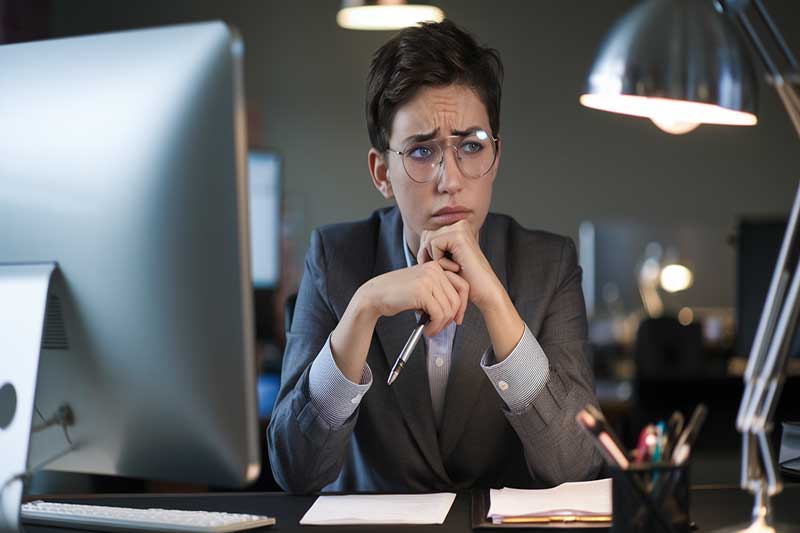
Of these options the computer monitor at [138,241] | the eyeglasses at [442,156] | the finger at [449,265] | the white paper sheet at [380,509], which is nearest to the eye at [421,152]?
the eyeglasses at [442,156]

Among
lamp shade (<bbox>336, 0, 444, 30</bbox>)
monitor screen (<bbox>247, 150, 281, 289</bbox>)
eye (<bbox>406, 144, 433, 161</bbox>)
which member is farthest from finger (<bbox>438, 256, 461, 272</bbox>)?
monitor screen (<bbox>247, 150, 281, 289</bbox>)

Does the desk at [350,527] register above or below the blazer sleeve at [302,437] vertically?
below

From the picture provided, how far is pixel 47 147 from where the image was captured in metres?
1.04

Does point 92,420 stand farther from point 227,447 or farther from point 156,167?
point 156,167

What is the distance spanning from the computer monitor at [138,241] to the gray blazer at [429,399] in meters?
0.57

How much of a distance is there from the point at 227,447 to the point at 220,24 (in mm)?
395

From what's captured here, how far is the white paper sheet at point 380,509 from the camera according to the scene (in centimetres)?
132

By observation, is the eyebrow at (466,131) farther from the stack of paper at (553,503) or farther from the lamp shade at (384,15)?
the lamp shade at (384,15)

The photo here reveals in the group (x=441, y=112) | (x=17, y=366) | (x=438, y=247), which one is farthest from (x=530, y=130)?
(x=17, y=366)

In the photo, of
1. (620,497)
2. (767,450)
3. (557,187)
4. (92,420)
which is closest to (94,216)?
(92,420)

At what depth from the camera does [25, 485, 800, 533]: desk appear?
50.6 inches

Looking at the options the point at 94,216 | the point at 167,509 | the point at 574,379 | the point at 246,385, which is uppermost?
the point at 94,216

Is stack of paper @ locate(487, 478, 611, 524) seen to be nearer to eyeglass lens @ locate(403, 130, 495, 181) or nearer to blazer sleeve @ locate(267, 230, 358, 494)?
blazer sleeve @ locate(267, 230, 358, 494)

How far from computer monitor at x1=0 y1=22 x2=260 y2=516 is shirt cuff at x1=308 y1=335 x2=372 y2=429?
527mm
